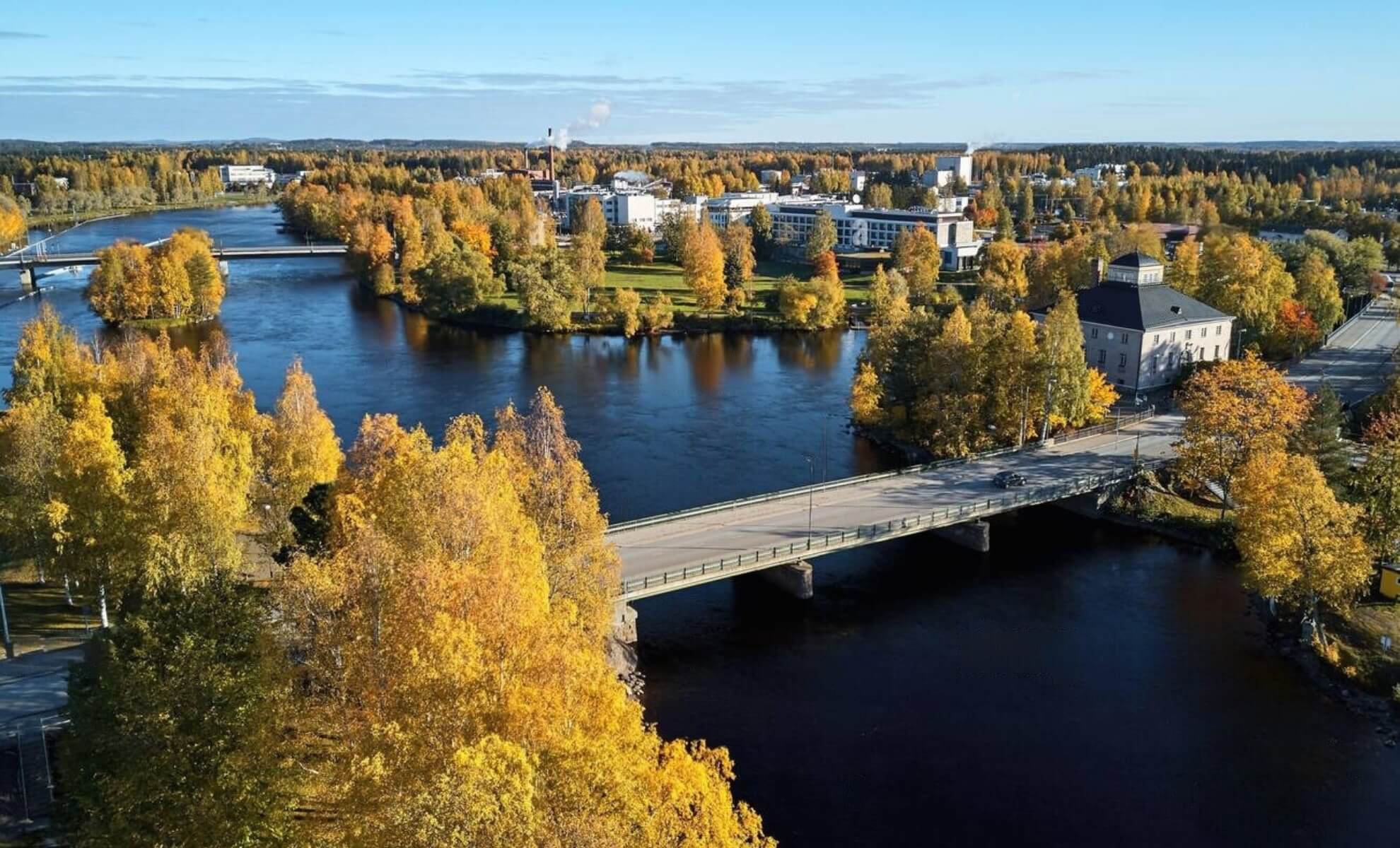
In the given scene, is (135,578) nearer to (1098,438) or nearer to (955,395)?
(955,395)

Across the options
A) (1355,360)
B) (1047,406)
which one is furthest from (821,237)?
(1047,406)

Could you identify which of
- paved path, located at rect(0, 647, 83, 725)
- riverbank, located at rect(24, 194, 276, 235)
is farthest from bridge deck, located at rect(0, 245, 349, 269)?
paved path, located at rect(0, 647, 83, 725)

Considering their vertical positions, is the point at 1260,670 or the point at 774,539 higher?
the point at 774,539

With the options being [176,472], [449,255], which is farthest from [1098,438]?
[449,255]

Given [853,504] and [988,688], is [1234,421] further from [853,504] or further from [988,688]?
[988,688]

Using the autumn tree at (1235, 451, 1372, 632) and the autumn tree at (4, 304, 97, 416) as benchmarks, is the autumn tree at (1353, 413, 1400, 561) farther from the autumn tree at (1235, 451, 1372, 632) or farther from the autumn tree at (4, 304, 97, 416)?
the autumn tree at (4, 304, 97, 416)

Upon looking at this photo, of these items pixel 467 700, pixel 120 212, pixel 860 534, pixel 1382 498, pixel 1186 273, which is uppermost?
pixel 120 212

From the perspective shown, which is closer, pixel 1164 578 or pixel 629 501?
pixel 1164 578
